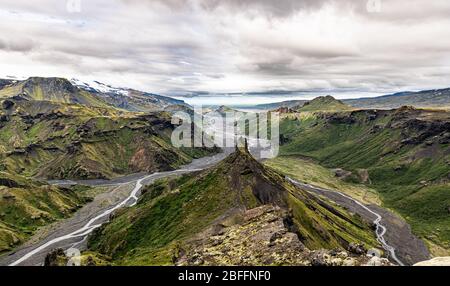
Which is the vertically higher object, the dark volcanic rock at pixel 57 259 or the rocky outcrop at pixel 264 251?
the rocky outcrop at pixel 264 251

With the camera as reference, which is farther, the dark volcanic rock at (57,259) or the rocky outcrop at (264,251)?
the dark volcanic rock at (57,259)

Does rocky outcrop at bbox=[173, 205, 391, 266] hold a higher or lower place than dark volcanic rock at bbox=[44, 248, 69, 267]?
higher

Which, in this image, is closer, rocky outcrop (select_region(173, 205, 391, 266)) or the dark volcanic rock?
rocky outcrop (select_region(173, 205, 391, 266))

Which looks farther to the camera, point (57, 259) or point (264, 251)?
point (57, 259)

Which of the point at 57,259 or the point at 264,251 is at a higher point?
the point at 264,251
